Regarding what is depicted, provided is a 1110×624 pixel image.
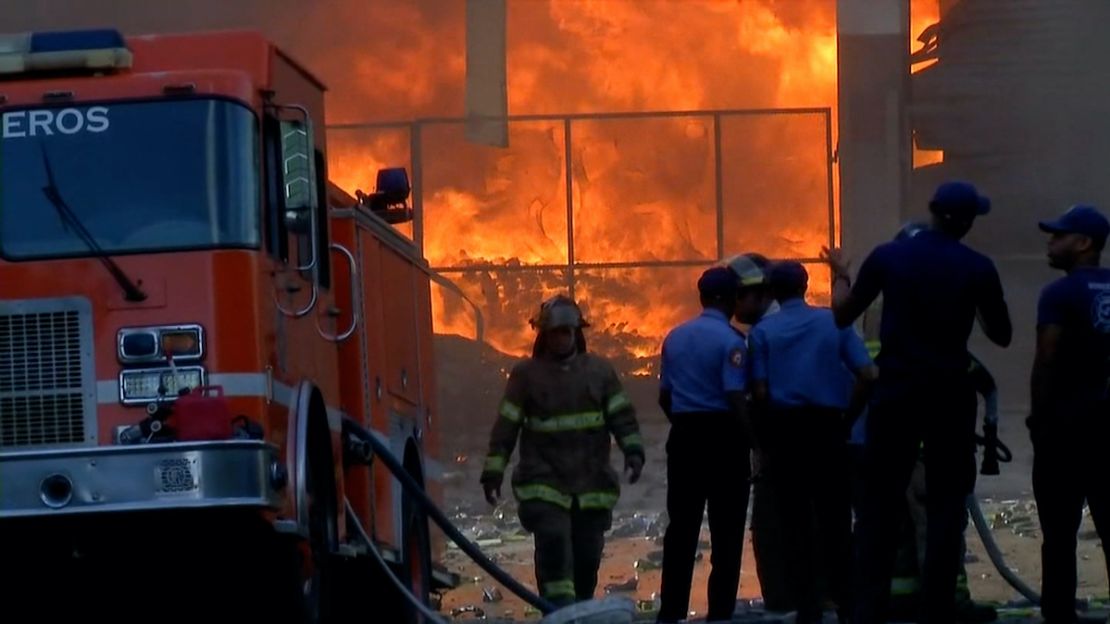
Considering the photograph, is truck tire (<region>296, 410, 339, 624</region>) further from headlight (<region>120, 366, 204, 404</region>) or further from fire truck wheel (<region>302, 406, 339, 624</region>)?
headlight (<region>120, 366, 204, 404</region>)

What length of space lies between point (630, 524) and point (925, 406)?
9059 mm

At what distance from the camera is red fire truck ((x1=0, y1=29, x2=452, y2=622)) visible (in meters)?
8.21

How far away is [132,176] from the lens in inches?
343

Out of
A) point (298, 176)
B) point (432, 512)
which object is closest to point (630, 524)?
point (432, 512)

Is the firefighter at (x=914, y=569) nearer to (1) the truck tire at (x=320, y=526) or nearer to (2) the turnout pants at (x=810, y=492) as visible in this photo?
(2) the turnout pants at (x=810, y=492)

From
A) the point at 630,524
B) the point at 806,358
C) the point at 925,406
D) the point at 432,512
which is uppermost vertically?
the point at 806,358

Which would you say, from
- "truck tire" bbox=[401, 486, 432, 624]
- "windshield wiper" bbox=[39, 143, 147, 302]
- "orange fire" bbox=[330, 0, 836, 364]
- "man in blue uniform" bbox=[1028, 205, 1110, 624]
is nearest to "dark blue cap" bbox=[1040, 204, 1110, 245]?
"man in blue uniform" bbox=[1028, 205, 1110, 624]

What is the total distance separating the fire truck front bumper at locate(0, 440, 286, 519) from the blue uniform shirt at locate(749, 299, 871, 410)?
275 cm

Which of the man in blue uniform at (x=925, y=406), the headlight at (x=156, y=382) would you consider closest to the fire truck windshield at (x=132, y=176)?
the headlight at (x=156, y=382)

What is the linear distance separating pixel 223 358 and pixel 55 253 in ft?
2.72

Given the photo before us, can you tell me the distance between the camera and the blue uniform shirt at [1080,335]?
8977 mm

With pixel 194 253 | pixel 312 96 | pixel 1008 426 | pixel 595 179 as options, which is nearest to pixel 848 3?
pixel 595 179

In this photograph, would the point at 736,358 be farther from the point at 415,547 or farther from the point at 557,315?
the point at 415,547

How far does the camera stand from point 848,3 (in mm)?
21797
